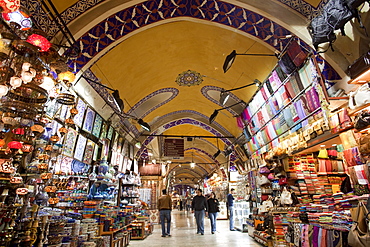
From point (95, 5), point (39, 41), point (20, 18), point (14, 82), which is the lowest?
point (14, 82)

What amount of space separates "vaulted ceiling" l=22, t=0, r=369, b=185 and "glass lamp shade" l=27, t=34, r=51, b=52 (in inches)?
44.6

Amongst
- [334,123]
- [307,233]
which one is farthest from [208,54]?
[307,233]

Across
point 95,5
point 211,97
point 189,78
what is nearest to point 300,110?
point 189,78

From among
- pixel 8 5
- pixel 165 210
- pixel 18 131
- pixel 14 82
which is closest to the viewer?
pixel 8 5

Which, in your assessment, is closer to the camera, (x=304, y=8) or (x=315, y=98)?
(x=304, y=8)

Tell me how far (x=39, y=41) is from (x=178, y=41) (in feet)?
12.4

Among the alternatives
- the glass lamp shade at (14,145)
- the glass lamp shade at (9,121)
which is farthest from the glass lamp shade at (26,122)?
the glass lamp shade at (14,145)

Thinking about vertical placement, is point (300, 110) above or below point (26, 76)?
above

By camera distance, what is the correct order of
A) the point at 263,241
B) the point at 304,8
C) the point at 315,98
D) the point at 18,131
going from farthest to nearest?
the point at 263,241 → the point at 315,98 → the point at 304,8 → the point at 18,131

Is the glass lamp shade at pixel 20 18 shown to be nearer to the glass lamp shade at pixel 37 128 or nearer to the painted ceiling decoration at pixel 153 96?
the glass lamp shade at pixel 37 128

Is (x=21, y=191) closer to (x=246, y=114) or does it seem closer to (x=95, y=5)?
(x=95, y=5)

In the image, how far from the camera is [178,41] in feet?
19.8

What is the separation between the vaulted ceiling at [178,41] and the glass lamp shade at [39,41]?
3.71ft

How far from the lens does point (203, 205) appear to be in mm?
7820
